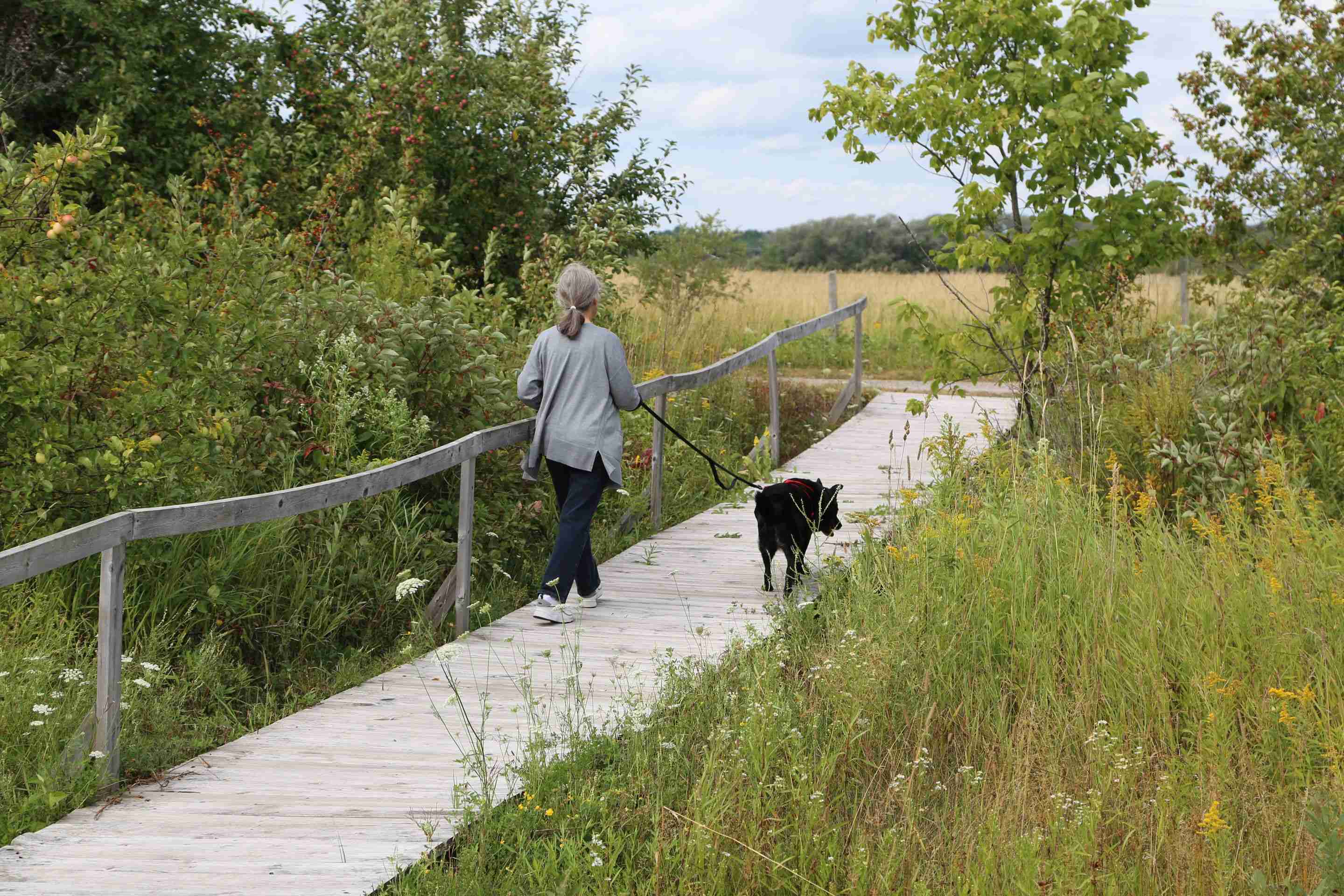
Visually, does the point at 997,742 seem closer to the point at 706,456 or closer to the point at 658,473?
the point at 706,456

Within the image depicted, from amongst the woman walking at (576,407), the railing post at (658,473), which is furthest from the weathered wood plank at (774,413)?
the woman walking at (576,407)

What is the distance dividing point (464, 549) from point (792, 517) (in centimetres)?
175

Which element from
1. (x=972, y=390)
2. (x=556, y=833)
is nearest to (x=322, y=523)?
(x=556, y=833)

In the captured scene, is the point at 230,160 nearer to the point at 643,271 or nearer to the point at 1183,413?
the point at 643,271

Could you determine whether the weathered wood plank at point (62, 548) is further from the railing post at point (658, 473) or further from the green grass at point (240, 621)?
the railing post at point (658, 473)

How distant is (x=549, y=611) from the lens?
662 centimetres

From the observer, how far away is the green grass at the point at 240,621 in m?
4.70

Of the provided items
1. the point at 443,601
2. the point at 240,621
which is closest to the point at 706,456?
the point at 443,601

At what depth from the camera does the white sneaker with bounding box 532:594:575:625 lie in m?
6.61

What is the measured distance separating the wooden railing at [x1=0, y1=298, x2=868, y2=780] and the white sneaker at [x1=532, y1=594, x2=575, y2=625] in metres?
0.35

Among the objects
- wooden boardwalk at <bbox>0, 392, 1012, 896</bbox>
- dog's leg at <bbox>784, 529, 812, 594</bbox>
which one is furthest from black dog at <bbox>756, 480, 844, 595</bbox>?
wooden boardwalk at <bbox>0, 392, 1012, 896</bbox>

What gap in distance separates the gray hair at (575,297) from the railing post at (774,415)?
4.44m

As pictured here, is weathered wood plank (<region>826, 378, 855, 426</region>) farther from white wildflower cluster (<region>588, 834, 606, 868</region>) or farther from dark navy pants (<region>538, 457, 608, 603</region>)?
white wildflower cluster (<region>588, 834, 606, 868</region>)

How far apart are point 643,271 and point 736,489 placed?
9.44 m
